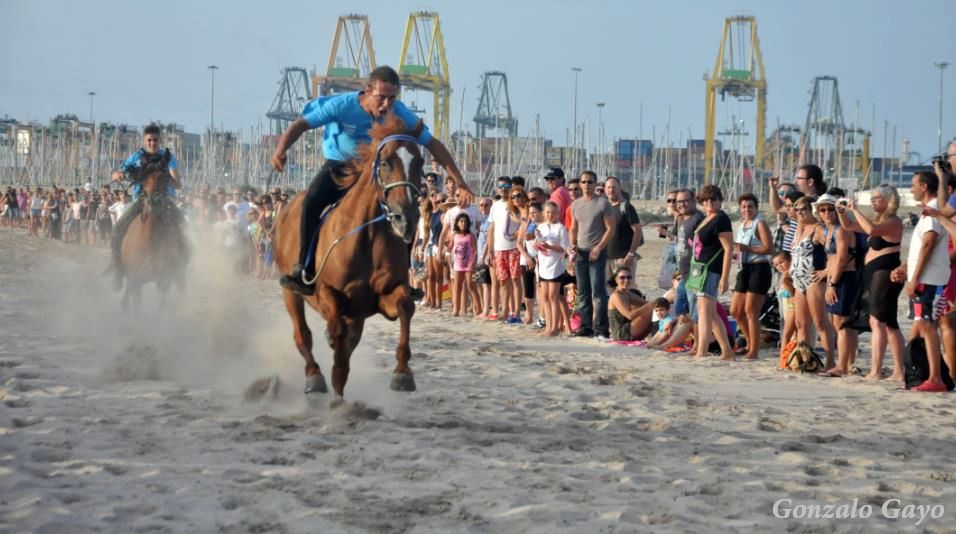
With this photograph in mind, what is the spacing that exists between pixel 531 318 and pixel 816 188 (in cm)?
530

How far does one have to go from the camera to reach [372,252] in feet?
28.4

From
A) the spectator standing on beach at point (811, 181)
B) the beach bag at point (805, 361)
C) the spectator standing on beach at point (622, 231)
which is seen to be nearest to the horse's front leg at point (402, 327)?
the beach bag at point (805, 361)

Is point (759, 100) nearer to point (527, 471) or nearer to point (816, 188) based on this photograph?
point (816, 188)

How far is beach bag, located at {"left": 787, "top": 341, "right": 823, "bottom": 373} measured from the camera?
1219 cm

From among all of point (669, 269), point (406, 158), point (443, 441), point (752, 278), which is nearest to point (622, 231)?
point (669, 269)

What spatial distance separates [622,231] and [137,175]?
671 cm

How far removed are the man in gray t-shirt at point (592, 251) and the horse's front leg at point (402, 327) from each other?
687 centimetres

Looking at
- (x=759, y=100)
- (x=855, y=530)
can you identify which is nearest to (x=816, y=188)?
(x=855, y=530)

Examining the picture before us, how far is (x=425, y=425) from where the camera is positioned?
8477mm

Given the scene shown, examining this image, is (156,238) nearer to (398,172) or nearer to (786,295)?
(398,172)

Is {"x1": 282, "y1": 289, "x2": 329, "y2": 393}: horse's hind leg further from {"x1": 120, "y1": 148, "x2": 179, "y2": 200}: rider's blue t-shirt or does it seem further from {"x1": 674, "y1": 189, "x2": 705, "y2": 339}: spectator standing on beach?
{"x1": 674, "y1": 189, "x2": 705, "y2": 339}: spectator standing on beach

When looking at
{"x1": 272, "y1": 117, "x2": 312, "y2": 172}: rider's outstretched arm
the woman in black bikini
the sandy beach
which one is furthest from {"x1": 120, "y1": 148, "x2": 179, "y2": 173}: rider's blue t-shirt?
the woman in black bikini

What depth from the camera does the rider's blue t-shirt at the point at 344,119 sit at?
30.5ft

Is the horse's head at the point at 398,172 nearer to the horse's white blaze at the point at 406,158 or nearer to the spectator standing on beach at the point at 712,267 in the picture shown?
the horse's white blaze at the point at 406,158
